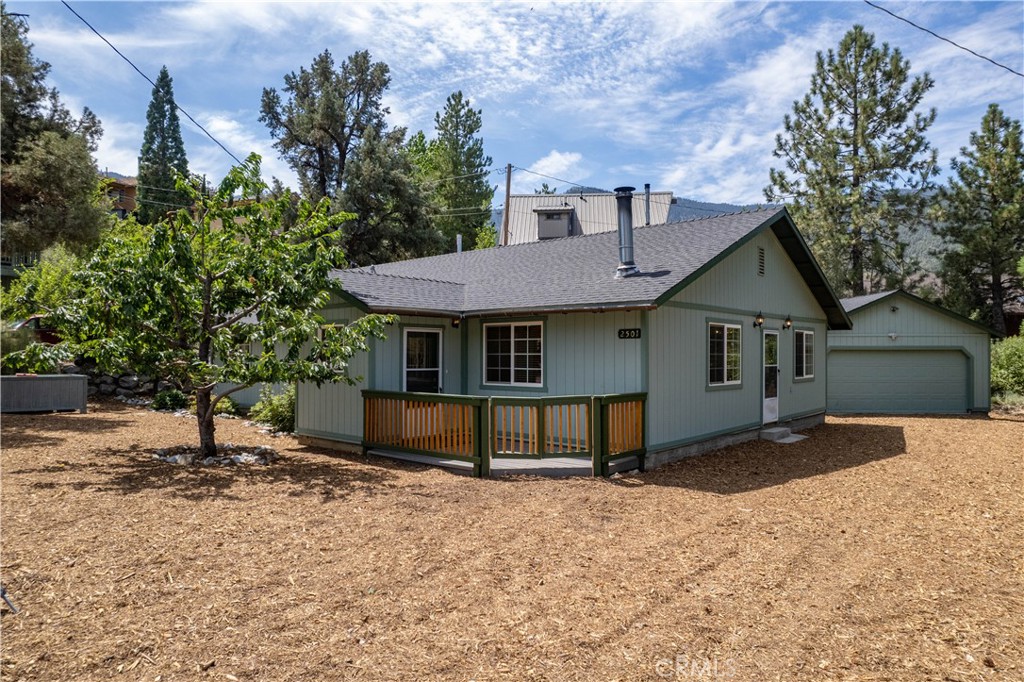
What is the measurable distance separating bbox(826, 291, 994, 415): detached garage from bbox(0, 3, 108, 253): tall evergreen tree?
19667mm

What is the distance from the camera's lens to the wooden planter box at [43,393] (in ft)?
45.0

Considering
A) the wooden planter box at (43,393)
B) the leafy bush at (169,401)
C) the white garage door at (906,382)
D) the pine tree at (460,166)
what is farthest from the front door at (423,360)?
the pine tree at (460,166)

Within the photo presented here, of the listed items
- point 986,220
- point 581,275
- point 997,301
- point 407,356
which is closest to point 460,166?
point 986,220

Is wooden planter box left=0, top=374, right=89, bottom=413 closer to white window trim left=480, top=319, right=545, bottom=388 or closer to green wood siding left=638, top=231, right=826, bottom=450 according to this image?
white window trim left=480, top=319, right=545, bottom=388

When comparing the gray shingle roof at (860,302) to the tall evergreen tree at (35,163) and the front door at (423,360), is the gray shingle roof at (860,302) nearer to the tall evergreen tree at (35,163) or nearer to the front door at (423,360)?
the front door at (423,360)

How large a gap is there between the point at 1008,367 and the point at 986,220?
316 inches

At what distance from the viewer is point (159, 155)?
3784 centimetres

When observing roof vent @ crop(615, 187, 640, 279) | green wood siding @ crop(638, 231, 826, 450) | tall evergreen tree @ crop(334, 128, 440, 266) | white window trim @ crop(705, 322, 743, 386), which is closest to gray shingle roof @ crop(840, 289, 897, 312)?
green wood siding @ crop(638, 231, 826, 450)

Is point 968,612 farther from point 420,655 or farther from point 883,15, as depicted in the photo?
point 883,15

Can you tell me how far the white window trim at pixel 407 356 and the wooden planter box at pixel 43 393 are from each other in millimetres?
9422

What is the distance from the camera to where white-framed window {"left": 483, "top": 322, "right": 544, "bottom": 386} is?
1077cm

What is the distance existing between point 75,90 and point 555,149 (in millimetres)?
21921

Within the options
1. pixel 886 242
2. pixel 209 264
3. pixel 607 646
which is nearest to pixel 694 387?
pixel 607 646

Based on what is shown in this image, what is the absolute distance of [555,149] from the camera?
93.8 ft
